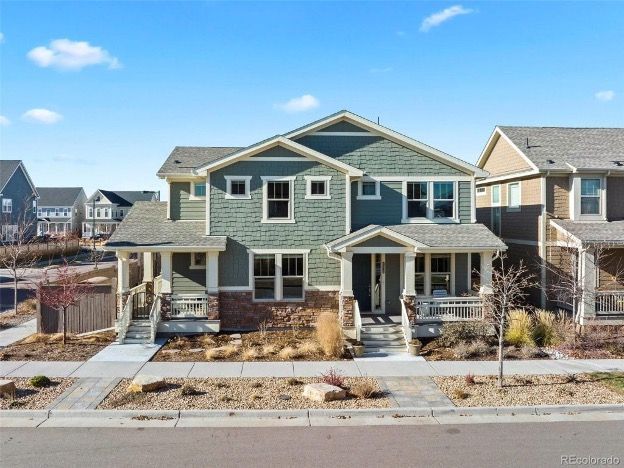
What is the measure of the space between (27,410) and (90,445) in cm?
239

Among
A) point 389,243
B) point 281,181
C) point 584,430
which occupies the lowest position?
point 584,430

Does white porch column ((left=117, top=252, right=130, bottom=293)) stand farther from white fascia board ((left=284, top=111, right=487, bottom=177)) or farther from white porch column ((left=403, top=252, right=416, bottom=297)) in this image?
white porch column ((left=403, top=252, right=416, bottom=297))

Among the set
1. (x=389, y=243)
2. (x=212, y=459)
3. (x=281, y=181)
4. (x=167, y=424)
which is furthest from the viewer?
(x=281, y=181)

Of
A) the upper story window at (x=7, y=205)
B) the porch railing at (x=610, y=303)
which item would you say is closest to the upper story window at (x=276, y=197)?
the porch railing at (x=610, y=303)

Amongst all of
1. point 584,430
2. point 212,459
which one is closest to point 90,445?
point 212,459

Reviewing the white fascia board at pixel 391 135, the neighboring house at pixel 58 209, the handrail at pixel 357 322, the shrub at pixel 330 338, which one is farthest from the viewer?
the neighboring house at pixel 58 209

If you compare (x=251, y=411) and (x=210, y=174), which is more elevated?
(x=210, y=174)

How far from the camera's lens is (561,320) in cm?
1784

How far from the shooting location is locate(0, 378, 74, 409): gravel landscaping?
36.7 feet

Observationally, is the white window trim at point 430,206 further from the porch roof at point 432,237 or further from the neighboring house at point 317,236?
the porch roof at point 432,237

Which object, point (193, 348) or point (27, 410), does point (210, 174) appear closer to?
point (193, 348)

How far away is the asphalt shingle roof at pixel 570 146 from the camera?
20502 mm

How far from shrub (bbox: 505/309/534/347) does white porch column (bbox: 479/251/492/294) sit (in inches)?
56.0

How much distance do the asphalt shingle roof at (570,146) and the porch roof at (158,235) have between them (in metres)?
12.9
